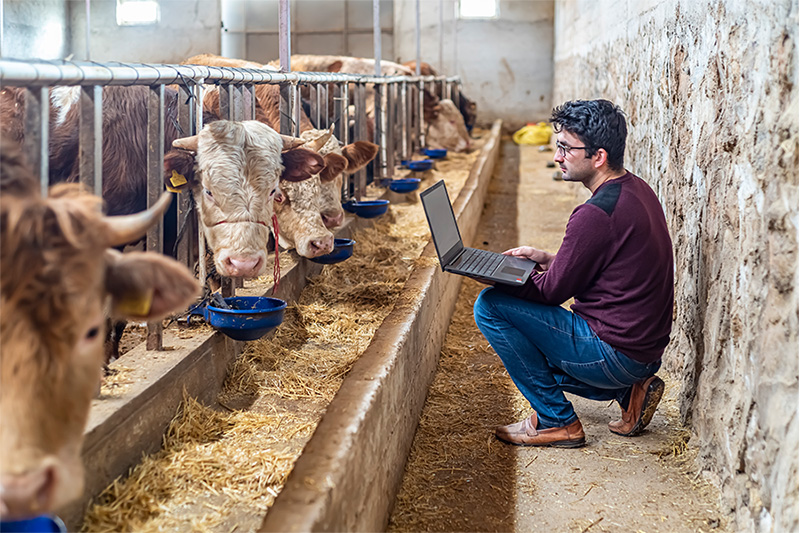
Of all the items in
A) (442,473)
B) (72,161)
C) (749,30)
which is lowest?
(442,473)

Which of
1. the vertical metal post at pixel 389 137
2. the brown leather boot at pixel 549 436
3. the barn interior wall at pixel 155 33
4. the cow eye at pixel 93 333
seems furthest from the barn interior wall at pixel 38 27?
the cow eye at pixel 93 333

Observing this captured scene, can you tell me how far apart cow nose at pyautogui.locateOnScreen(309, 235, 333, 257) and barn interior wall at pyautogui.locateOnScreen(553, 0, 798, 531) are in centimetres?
190

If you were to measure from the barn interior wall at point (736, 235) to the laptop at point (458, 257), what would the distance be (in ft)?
2.54

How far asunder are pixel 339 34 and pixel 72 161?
19.1 m

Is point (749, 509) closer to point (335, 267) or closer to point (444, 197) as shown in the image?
point (444, 197)

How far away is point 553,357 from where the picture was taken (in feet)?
11.5

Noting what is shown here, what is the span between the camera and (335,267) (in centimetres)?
571

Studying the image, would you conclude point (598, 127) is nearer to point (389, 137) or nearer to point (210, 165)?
point (210, 165)

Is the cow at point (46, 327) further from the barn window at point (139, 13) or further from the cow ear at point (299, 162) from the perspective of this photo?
the barn window at point (139, 13)

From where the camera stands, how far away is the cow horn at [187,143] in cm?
362

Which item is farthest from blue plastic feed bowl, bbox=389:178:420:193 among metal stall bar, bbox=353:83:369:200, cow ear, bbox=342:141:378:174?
cow ear, bbox=342:141:378:174

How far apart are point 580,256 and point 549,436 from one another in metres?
0.82

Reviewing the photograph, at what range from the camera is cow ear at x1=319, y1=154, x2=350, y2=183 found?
5.02m

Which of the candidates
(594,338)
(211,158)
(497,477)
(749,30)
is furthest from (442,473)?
(749,30)
